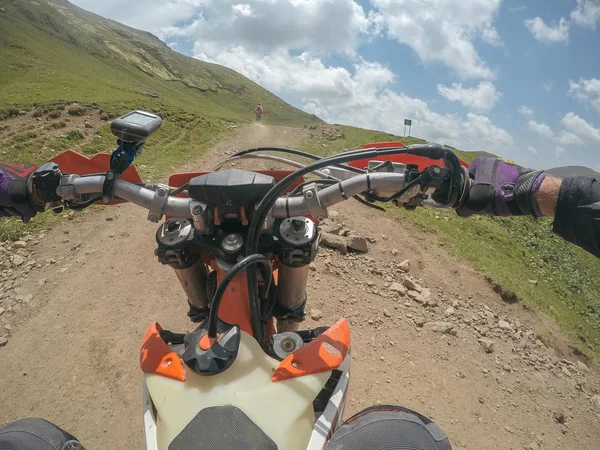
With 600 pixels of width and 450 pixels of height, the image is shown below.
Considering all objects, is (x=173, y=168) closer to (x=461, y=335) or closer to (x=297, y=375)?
(x=461, y=335)

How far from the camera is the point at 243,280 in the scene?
1.86 m

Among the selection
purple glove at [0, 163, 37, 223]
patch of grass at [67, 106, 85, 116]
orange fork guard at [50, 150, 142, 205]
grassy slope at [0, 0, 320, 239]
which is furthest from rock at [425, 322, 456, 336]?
patch of grass at [67, 106, 85, 116]

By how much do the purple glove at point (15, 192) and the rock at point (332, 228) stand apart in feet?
18.2

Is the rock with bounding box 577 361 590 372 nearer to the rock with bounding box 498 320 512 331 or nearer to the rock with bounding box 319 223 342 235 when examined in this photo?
the rock with bounding box 498 320 512 331

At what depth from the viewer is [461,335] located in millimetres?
5918

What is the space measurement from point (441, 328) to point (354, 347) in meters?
1.52

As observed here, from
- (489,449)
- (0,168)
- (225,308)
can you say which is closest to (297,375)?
(225,308)

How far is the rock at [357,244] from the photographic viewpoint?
7.18 m

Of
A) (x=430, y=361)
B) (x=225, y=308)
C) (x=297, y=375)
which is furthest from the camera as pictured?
(x=430, y=361)

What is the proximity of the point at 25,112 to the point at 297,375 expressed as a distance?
1867 cm

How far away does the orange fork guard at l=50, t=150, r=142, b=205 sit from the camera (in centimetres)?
230

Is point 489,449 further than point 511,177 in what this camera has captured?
Yes

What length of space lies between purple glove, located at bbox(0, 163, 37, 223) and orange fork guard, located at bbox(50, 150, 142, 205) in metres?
0.17

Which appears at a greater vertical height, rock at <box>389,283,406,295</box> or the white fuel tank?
the white fuel tank
